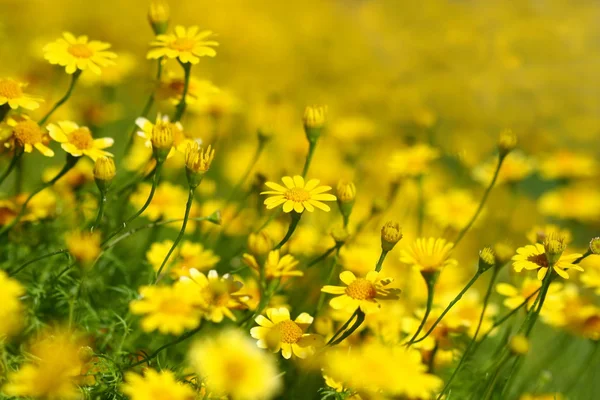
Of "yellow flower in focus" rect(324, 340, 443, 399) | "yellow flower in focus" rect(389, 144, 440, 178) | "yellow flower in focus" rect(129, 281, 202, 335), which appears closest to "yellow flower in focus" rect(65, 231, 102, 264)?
"yellow flower in focus" rect(129, 281, 202, 335)

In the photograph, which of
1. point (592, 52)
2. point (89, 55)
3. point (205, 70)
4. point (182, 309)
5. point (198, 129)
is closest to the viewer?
point (182, 309)

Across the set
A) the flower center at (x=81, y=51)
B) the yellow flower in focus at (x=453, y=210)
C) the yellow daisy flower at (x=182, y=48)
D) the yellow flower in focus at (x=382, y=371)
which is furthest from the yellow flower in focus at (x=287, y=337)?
the yellow flower in focus at (x=453, y=210)

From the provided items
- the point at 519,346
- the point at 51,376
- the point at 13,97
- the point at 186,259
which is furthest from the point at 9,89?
the point at 519,346

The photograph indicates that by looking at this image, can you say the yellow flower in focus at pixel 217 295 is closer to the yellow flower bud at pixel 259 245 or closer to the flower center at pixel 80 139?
the yellow flower bud at pixel 259 245

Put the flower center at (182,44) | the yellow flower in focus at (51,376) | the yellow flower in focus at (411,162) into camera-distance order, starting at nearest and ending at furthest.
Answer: the yellow flower in focus at (51,376) → the flower center at (182,44) → the yellow flower in focus at (411,162)

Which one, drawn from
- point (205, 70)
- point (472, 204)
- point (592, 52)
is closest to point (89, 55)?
point (472, 204)

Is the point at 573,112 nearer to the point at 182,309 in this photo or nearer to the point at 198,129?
the point at 198,129
